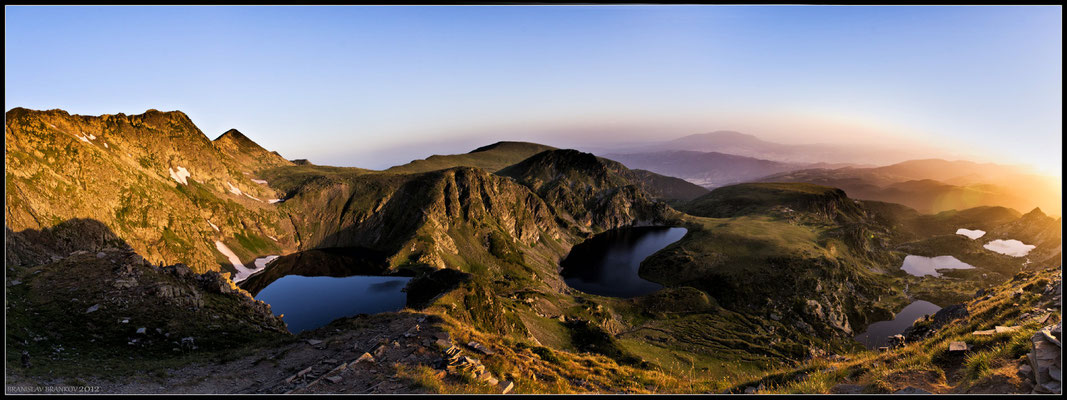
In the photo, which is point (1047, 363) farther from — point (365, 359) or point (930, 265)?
point (930, 265)

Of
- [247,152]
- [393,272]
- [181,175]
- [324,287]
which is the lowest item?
[393,272]

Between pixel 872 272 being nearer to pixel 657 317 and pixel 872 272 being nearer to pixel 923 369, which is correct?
pixel 657 317

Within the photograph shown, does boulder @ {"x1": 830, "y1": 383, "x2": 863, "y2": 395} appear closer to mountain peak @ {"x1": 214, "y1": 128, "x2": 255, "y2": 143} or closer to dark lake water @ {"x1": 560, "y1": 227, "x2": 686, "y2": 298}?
dark lake water @ {"x1": 560, "y1": 227, "x2": 686, "y2": 298}

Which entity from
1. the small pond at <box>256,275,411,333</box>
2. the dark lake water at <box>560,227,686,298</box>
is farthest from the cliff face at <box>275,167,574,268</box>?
the dark lake water at <box>560,227,686,298</box>

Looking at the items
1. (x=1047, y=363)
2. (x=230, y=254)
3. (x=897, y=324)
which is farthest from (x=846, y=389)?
(x=897, y=324)

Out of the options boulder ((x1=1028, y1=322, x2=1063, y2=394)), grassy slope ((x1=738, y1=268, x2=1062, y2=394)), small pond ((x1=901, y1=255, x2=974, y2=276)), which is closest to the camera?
boulder ((x1=1028, y1=322, x2=1063, y2=394))

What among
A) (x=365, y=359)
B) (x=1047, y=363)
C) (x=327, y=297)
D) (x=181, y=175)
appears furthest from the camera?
(x=181, y=175)
